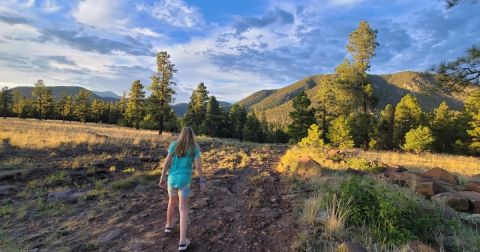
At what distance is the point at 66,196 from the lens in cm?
873

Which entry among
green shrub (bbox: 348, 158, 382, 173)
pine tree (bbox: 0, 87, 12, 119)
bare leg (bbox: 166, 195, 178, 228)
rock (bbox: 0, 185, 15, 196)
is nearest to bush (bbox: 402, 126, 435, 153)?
green shrub (bbox: 348, 158, 382, 173)

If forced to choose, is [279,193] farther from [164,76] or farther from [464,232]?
[164,76]

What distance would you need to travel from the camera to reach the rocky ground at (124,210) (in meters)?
5.46

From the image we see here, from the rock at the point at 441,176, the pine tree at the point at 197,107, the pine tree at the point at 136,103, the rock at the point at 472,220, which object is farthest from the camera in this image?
the pine tree at the point at 136,103

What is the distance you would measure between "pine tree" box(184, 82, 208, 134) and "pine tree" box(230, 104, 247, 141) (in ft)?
21.8

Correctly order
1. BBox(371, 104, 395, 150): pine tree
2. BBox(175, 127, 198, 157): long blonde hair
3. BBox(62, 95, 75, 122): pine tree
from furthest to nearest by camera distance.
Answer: BBox(62, 95, 75, 122): pine tree < BBox(371, 104, 395, 150): pine tree < BBox(175, 127, 198, 157): long blonde hair

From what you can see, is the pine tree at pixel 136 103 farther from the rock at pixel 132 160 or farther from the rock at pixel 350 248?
the rock at pixel 350 248

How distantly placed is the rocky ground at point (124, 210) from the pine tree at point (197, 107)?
42.6 m

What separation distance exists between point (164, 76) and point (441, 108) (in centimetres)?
3751

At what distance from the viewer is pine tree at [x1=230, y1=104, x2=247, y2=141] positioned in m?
60.3

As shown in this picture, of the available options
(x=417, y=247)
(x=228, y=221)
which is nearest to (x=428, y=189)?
(x=417, y=247)

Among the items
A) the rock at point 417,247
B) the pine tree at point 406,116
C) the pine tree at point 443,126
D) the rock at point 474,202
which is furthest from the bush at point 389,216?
the pine tree at point 443,126

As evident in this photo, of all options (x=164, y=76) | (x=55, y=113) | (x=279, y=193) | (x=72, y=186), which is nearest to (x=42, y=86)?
(x=55, y=113)

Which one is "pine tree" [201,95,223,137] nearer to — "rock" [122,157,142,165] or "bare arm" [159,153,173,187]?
"rock" [122,157,142,165]
